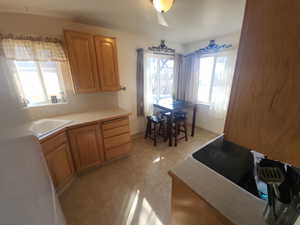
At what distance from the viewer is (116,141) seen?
219cm

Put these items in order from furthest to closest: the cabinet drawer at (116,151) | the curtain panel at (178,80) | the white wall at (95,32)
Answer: the curtain panel at (178,80)
the cabinet drawer at (116,151)
the white wall at (95,32)

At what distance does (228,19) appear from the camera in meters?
1.98

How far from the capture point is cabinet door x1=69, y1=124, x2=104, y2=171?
1.82 metres

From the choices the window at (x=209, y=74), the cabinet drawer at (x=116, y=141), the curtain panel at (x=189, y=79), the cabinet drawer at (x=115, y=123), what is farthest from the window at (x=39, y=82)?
the window at (x=209, y=74)

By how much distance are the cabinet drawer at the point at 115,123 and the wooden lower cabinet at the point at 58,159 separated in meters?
0.56

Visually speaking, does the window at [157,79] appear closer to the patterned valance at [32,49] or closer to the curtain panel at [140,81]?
the curtain panel at [140,81]

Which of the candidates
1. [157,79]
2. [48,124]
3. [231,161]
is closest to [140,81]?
[157,79]

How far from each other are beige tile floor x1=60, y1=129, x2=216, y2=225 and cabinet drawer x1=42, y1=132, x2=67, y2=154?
2.22 ft

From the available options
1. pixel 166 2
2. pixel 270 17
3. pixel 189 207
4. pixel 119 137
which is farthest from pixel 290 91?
pixel 119 137

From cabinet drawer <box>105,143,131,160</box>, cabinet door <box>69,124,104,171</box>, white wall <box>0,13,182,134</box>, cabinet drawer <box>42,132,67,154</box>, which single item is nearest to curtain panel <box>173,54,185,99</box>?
white wall <box>0,13,182,134</box>

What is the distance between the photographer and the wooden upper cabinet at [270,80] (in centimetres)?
39

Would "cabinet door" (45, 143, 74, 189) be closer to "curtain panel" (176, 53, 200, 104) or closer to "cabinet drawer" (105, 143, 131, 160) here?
"cabinet drawer" (105, 143, 131, 160)

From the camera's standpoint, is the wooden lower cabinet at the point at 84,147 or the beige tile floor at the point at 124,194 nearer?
the beige tile floor at the point at 124,194

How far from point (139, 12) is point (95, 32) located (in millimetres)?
1013
